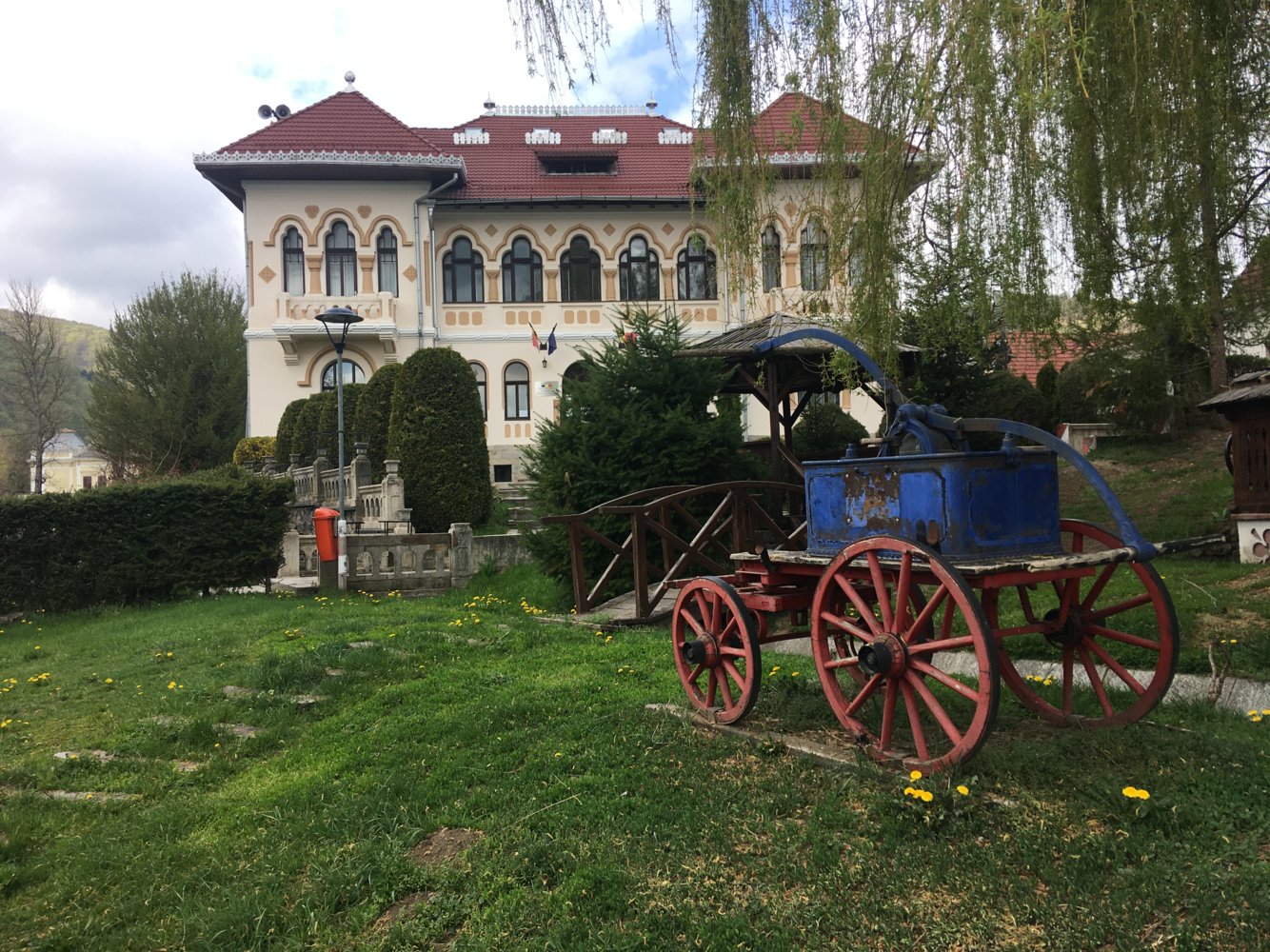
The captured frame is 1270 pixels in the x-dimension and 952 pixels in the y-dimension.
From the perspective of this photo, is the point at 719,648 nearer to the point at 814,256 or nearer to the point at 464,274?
the point at 814,256

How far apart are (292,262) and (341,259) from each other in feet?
4.90

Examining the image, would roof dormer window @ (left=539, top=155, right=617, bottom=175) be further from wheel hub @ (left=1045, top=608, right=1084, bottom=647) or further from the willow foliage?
wheel hub @ (left=1045, top=608, right=1084, bottom=647)

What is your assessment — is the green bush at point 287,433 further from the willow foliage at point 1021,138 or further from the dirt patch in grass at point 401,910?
the dirt patch in grass at point 401,910

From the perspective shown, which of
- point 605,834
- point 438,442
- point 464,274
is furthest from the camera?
point 464,274

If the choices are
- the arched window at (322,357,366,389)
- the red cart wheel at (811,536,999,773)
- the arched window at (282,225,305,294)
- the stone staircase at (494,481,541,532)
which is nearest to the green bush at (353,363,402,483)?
the stone staircase at (494,481,541,532)

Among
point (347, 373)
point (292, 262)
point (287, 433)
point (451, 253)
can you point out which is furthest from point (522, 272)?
point (287, 433)

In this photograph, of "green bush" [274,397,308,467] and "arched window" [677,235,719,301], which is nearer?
"green bush" [274,397,308,467]

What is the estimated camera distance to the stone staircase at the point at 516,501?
64.8 feet

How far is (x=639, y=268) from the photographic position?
29.5 m

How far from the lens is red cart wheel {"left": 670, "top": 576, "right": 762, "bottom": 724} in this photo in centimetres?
470

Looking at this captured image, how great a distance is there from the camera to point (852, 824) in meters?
3.50

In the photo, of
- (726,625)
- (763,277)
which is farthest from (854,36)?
(726,625)

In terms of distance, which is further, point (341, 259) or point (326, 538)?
point (341, 259)

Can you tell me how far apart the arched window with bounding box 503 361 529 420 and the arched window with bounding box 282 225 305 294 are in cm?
698
